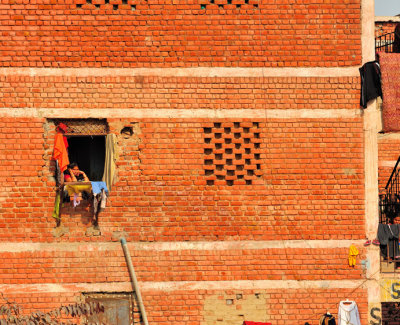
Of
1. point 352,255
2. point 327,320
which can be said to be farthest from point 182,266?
point 352,255

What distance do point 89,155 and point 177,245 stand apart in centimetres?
233

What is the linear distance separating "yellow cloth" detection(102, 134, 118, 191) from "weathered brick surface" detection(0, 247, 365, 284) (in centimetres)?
112

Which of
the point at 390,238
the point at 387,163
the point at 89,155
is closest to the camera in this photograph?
the point at 390,238

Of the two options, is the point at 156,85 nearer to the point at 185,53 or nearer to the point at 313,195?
the point at 185,53

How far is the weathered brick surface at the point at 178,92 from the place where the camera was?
6938 mm

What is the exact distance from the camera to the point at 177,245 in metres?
6.99

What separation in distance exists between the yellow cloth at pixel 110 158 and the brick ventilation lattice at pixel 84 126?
0.20m

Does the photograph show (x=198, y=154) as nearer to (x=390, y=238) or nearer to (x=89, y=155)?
(x=89, y=155)

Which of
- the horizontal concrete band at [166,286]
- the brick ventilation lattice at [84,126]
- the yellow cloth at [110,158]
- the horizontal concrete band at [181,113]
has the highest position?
the horizontal concrete band at [181,113]

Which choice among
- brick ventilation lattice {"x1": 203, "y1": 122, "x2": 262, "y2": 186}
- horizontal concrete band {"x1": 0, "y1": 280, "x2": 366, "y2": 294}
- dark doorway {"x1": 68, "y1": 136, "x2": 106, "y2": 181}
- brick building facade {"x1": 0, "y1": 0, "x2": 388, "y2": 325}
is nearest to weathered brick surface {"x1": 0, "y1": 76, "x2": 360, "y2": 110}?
brick building facade {"x1": 0, "y1": 0, "x2": 388, "y2": 325}

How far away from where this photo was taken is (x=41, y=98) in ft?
22.7

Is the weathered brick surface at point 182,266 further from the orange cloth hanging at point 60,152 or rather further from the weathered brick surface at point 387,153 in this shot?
the weathered brick surface at point 387,153

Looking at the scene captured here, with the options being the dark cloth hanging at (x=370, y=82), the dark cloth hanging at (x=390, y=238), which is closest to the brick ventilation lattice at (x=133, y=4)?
the dark cloth hanging at (x=370, y=82)

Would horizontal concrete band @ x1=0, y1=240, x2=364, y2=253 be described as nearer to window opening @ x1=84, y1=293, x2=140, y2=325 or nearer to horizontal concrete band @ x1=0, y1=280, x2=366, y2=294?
horizontal concrete band @ x1=0, y1=280, x2=366, y2=294
